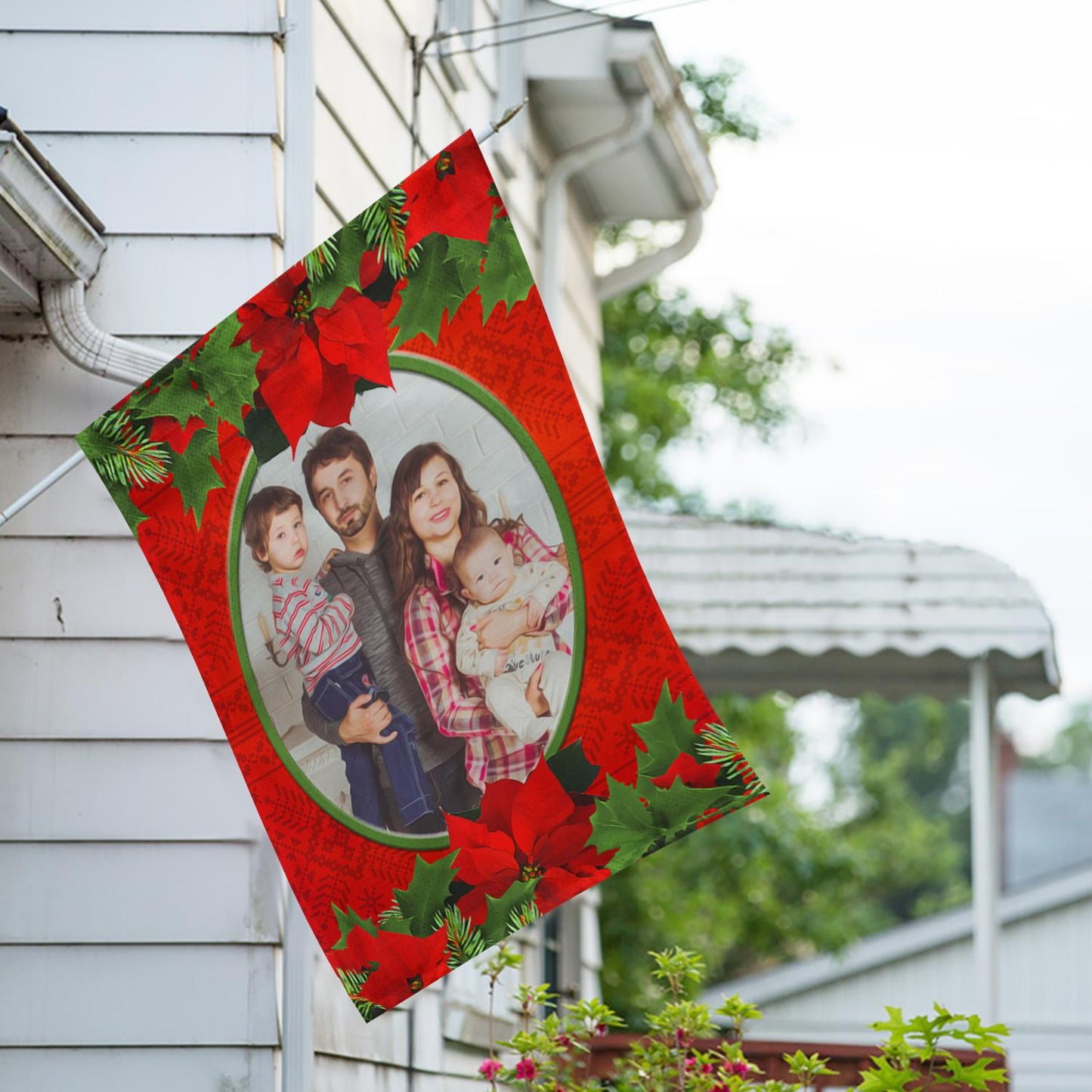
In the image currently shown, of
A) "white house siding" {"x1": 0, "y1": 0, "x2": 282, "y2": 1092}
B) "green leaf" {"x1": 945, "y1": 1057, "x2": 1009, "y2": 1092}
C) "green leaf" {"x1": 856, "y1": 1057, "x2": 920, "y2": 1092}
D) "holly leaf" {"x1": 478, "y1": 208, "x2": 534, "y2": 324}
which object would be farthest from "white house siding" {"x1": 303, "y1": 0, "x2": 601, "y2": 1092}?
"green leaf" {"x1": 945, "y1": 1057, "x2": 1009, "y2": 1092}

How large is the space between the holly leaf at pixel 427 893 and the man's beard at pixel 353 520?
67 cm

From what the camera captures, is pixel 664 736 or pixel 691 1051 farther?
pixel 691 1051

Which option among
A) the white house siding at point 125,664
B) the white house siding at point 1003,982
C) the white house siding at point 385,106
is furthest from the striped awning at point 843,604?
the white house siding at point 1003,982

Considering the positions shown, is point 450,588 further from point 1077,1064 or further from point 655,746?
point 1077,1064

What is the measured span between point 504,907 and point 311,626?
2.24 feet

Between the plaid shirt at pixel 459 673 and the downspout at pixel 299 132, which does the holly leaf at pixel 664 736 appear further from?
the downspout at pixel 299 132

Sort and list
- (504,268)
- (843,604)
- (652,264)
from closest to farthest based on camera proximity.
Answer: (504,268) → (843,604) → (652,264)

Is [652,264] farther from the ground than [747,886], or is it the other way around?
[652,264]

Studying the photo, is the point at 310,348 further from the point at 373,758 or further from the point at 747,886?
the point at 747,886

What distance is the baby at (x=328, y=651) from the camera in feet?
10.5

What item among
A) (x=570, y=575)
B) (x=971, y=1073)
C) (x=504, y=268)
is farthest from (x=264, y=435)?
(x=971, y=1073)

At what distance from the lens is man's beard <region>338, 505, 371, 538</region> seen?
3.27 metres

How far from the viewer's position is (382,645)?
3225 mm

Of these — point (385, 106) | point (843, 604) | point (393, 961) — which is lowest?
point (393, 961)
